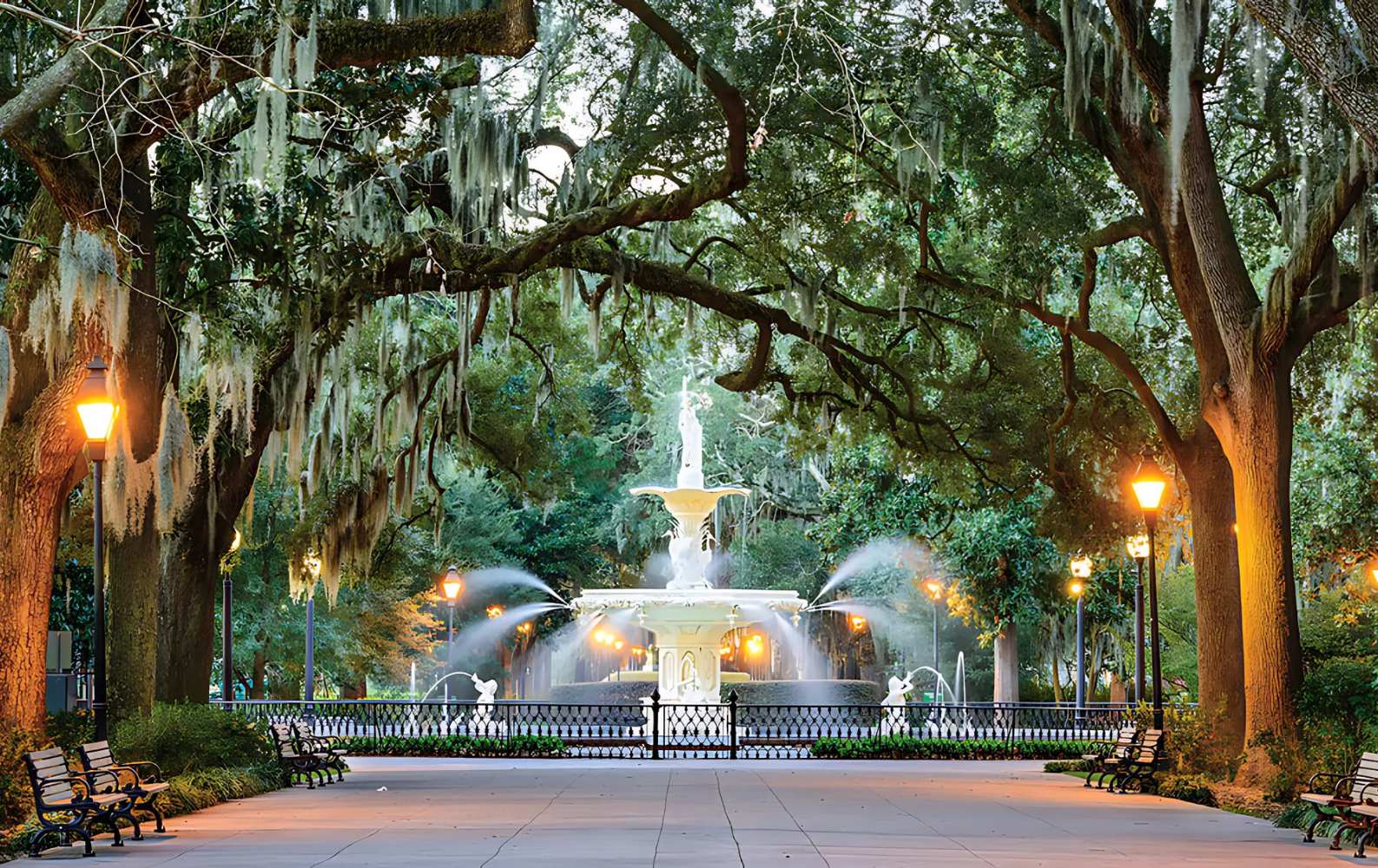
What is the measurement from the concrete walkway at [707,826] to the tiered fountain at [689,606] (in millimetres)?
8252

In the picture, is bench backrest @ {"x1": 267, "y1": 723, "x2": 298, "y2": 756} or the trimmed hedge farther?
the trimmed hedge

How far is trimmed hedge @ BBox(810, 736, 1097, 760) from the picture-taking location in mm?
25250

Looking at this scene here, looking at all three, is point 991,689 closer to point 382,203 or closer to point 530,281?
point 530,281

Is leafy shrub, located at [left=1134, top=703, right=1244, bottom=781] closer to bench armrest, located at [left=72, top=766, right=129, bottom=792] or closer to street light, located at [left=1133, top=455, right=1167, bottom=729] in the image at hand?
street light, located at [left=1133, top=455, right=1167, bottom=729]

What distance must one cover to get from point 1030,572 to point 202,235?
76.0 ft

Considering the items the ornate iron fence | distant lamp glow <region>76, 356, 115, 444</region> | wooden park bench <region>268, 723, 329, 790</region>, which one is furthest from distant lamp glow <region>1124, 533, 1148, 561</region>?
distant lamp glow <region>76, 356, 115, 444</region>

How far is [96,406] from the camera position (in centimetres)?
1223

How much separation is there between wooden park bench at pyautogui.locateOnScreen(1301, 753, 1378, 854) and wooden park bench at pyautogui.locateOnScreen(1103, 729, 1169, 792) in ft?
16.2

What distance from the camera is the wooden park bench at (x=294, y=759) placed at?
706 inches

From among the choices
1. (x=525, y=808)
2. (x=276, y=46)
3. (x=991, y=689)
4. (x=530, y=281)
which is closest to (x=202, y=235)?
(x=276, y=46)

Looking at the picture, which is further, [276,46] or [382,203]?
[382,203]

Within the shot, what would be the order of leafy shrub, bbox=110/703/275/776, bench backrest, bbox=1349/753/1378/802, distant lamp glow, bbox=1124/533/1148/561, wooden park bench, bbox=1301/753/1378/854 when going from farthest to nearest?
distant lamp glow, bbox=1124/533/1148/561
leafy shrub, bbox=110/703/275/776
bench backrest, bbox=1349/753/1378/802
wooden park bench, bbox=1301/753/1378/854

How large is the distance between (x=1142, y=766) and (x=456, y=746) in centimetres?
1311

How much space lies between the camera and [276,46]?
465 inches
